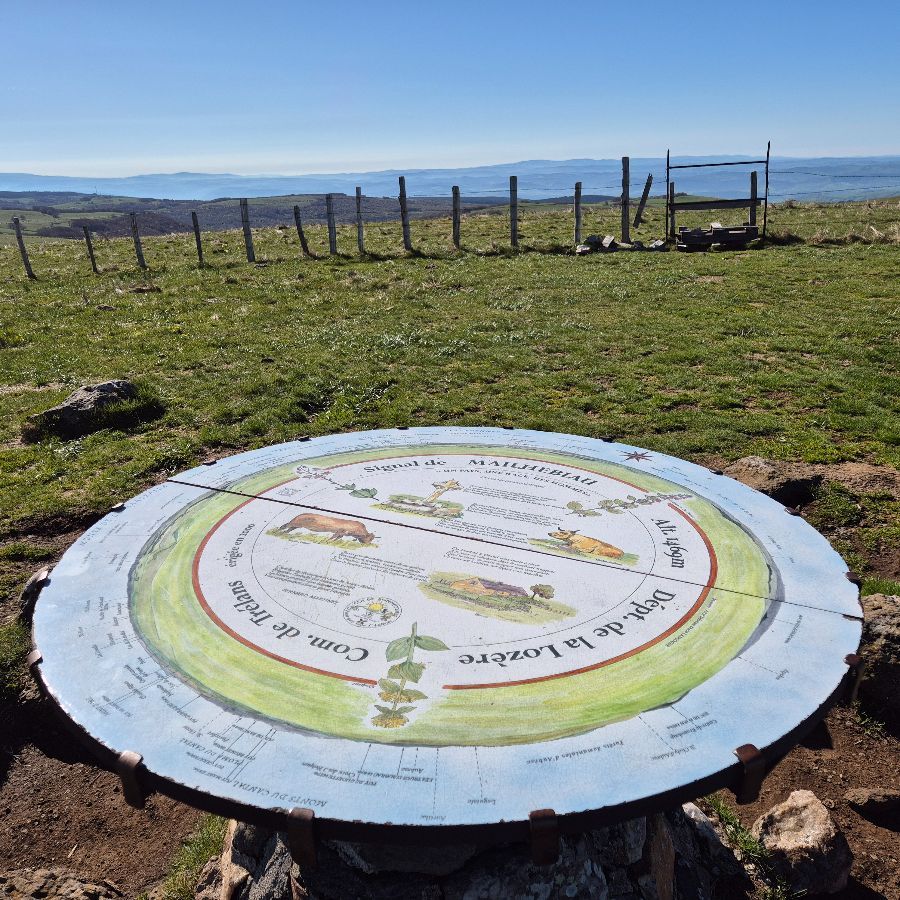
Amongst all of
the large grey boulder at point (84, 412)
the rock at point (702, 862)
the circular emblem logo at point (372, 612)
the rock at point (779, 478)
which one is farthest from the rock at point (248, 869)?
the large grey boulder at point (84, 412)

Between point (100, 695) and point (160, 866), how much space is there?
5.15ft

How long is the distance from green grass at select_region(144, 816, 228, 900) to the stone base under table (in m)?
0.40

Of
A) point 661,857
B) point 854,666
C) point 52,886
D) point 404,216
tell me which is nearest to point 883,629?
point 854,666

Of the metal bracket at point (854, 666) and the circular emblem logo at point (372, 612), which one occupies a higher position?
the circular emblem logo at point (372, 612)

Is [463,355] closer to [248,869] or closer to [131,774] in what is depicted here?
[248,869]

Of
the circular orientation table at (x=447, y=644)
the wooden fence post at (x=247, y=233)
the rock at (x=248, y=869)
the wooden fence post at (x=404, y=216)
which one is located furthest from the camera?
the wooden fence post at (x=404, y=216)

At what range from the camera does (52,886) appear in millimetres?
3623

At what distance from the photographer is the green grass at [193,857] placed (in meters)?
3.75

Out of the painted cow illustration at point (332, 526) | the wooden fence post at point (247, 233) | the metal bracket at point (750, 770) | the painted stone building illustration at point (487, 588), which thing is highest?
the wooden fence post at point (247, 233)

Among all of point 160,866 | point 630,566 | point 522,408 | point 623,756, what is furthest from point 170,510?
point 522,408

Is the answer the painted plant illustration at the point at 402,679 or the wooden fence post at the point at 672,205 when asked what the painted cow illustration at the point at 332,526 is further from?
the wooden fence post at the point at 672,205

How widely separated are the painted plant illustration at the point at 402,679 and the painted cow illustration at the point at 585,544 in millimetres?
1123

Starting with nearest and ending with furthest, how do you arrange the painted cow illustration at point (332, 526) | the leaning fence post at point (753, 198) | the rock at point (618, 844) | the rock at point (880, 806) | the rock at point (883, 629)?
1. the rock at point (618, 844)
2. the rock at point (880, 806)
3. the painted cow illustration at point (332, 526)
4. the rock at point (883, 629)
5. the leaning fence post at point (753, 198)

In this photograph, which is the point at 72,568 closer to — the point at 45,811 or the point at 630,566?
the point at 45,811
